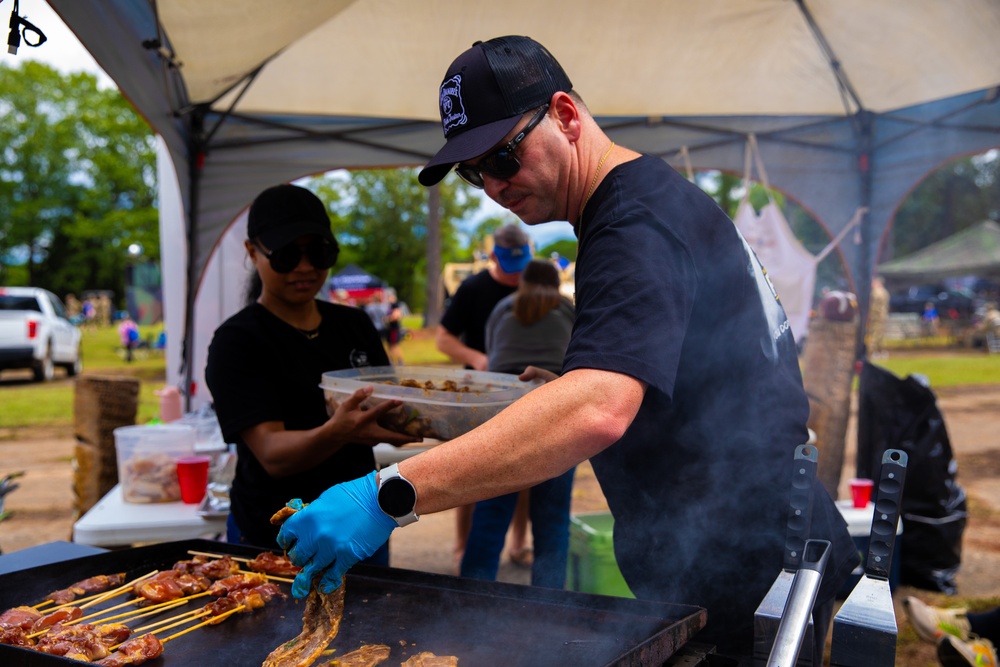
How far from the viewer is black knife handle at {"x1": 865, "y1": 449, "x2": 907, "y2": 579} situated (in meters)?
1.25

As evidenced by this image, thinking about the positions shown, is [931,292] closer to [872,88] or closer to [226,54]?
[872,88]

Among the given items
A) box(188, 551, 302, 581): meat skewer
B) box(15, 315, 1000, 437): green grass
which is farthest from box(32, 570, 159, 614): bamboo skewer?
box(15, 315, 1000, 437): green grass

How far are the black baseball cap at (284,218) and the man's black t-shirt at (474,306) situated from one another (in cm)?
246

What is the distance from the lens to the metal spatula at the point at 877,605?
1.16 meters

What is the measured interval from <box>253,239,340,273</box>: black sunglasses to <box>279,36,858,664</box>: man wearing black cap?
0.96 meters

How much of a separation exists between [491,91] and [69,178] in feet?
133

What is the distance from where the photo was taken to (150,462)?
3.25 meters

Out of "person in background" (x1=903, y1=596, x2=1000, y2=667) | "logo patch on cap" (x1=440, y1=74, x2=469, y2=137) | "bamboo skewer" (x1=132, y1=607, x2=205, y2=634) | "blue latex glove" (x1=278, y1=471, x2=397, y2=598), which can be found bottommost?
"person in background" (x1=903, y1=596, x2=1000, y2=667)

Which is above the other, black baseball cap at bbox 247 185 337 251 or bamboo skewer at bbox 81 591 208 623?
black baseball cap at bbox 247 185 337 251

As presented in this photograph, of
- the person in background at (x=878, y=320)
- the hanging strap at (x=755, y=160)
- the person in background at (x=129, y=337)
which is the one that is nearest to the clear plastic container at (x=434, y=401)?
the hanging strap at (x=755, y=160)

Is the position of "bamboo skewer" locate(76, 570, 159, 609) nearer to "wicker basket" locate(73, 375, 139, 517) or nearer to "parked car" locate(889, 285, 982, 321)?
"wicker basket" locate(73, 375, 139, 517)

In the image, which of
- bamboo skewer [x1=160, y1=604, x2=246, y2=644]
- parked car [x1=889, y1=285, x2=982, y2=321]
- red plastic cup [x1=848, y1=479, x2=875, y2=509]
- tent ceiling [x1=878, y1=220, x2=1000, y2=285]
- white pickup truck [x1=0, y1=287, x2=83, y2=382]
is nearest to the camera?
bamboo skewer [x1=160, y1=604, x2=246, y2=644]

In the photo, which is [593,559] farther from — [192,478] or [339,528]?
[339,528]

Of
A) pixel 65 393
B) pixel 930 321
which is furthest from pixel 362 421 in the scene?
pixel 930 321
